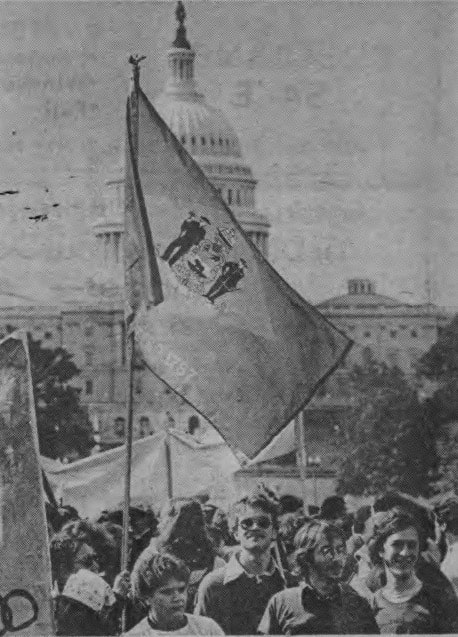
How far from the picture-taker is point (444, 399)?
950 inches

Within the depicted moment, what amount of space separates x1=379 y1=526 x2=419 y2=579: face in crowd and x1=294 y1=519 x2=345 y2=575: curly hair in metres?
0.31

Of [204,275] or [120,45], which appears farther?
[120,45]

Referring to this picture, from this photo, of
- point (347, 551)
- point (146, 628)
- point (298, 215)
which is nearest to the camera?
point (146, 628)

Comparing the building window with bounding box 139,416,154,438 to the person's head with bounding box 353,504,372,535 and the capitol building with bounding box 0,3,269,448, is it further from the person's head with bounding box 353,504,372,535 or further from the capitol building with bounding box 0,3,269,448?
the person's head with bounding box 353,504,372,535

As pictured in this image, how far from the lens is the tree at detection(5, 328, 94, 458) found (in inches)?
928

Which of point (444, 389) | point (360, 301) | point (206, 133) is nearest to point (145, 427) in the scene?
point (360, 301)

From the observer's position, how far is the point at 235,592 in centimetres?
1972

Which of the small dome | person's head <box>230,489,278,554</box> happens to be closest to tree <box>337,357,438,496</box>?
the small dome

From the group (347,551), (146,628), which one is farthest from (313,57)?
(146,628)

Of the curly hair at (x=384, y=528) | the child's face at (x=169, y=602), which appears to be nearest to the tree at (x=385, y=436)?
the curly hair at (x=384, y=528)

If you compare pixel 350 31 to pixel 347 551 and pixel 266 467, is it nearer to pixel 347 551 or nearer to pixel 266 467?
pixel 266 467

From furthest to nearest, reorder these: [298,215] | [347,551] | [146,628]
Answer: [298,215] → [347,551] → [146,628]

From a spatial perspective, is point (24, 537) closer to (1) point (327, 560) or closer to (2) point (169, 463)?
(1) point (327, 560)

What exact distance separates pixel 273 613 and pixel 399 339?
18.5 feet
